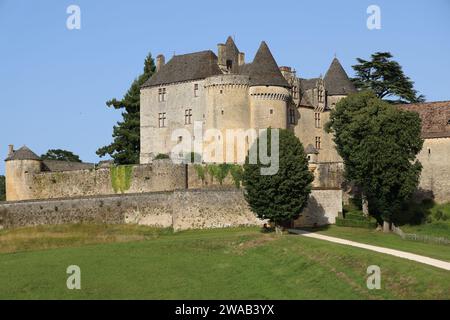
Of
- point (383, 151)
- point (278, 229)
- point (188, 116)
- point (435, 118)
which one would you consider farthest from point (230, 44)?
point (278, 229)

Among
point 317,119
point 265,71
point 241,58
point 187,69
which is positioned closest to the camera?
point 265,71

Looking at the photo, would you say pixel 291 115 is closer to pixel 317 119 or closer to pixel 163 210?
pixel 317 119

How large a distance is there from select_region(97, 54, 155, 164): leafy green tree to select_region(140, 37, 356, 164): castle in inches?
186

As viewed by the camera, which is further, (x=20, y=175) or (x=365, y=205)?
(x=20, y=175)

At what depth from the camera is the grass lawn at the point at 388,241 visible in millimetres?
41747

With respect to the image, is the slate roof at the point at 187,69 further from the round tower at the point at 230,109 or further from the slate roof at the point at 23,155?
the slate roof at the point at 23,155

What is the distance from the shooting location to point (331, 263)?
1497 inches

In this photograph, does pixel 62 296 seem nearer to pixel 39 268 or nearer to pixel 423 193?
pixel 39 268

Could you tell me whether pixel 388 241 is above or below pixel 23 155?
below

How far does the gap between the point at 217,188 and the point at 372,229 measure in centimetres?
878

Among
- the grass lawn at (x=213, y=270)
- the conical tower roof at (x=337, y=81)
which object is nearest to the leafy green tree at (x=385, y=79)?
the conical tower roof at (x=337, y=81)

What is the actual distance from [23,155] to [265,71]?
16611mm

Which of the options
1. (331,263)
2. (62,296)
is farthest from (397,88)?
(62,296)

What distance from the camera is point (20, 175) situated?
202ft
